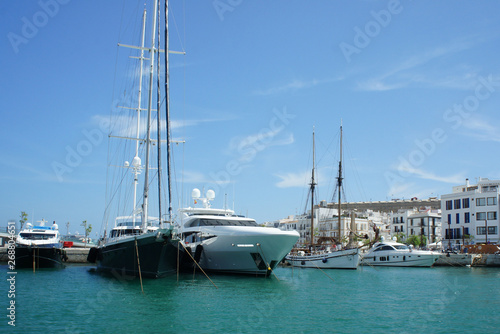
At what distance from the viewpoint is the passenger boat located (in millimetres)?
36219

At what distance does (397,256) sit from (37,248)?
41144 mm

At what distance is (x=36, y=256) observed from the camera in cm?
3656

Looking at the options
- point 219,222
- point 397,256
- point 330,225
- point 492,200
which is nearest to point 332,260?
point 397,256

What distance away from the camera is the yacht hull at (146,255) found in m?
26.6

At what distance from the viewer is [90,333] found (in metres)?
15.1

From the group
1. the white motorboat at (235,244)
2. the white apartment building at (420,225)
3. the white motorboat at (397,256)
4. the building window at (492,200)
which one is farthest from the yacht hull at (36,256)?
the white apartment building at (420,225)

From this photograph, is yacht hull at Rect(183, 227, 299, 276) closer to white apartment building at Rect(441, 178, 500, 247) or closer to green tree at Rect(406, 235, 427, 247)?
white apartment building at Rect(441, 178, 500, 247)

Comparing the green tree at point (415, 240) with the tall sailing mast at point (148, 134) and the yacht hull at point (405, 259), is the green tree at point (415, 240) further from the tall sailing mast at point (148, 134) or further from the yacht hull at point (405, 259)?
the tall sailing mast at point (148, 134)

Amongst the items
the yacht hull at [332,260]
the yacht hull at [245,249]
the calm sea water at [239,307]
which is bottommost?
the yacht hull at [332,260]

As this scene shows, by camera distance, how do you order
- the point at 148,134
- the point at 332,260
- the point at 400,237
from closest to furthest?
the point at 148,134
the point at 332,260
the point at 400,237

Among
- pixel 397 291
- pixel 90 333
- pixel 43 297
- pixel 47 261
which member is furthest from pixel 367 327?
pixel 47 261

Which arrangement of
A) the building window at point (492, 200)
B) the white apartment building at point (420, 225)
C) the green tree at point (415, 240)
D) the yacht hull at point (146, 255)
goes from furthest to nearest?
the white apartment building at point (420, 225) < the green tree at point (415, 240) < the building window at point (492, 200) < the yacht hull at point (146, 255)

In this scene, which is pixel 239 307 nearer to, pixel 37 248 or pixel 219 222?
pixel 219 222

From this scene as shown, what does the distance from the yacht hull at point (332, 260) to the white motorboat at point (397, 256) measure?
25.0 ft
